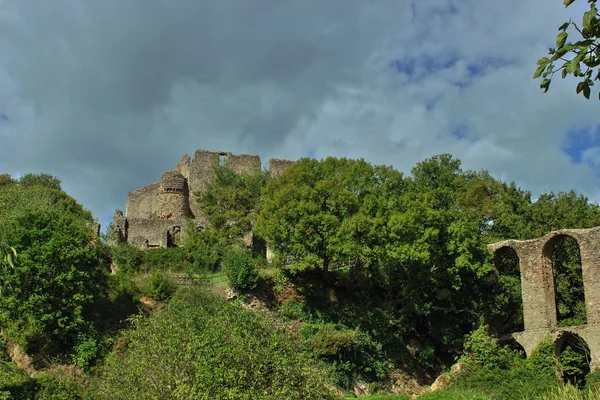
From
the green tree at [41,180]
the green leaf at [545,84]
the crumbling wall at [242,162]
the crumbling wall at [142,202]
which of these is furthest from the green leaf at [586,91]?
the green tree at [41,180]

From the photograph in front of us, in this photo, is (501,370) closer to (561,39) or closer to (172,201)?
(561,39)

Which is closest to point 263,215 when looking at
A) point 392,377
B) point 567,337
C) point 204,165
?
point 392,377

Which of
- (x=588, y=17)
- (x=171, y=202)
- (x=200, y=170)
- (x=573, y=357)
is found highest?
(x=200, y=170)

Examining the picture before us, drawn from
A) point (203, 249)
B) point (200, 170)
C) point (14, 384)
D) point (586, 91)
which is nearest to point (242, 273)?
point (203, 249)

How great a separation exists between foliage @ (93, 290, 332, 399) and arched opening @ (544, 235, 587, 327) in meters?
14.5

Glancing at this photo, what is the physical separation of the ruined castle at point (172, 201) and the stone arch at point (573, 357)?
18.8 metres

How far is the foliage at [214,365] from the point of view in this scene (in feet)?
45.1

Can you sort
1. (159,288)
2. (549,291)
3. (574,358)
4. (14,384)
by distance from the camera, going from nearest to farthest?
1. (14,384)
2. (574,358)
3. (549,291)
4. (159,288)

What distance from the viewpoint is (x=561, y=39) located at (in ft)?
14.3

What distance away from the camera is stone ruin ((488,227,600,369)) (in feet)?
75.2

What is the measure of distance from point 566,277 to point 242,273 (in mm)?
13970

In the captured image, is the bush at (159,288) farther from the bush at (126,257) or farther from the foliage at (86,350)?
the foliage at (86,350)

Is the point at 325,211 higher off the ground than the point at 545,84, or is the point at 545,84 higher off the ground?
the point at 325,211

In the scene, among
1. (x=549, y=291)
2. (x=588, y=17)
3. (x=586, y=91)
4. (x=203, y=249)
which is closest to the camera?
(x=588, y=17)
